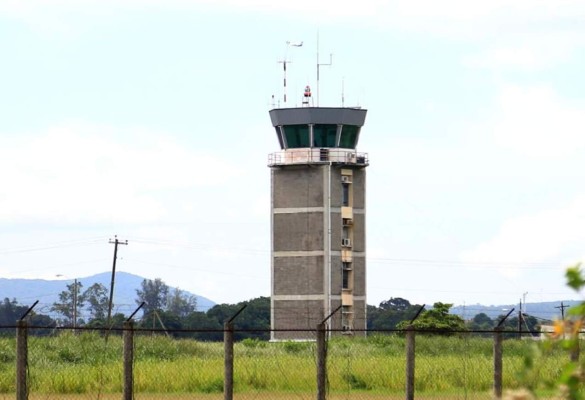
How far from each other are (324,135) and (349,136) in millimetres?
Result: 2257

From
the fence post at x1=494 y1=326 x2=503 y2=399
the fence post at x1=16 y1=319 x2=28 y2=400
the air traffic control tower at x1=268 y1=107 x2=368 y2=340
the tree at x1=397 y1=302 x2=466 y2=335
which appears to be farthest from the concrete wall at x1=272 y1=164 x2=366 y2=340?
the fence post at x1=16 y1=319 x2=28 y2=400

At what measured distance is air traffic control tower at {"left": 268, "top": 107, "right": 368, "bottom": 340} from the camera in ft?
313

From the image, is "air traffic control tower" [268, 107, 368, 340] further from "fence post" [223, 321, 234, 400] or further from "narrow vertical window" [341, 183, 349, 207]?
"fence post" [223, 321, 234, 400]

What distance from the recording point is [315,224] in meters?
95.8

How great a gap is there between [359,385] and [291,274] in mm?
63244

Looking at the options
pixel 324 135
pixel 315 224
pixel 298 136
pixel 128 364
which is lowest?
pixel 128 364

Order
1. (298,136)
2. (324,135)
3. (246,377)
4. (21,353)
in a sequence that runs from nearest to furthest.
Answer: (21,353), (246,377), (298,136), (324,135)

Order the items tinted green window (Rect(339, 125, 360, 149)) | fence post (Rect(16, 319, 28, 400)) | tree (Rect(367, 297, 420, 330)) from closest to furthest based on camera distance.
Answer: fence post (Rect(16, 319, 28, 400)), tinted green window (Rect(339, 125, 360, 149)), tree (Rect(367, 297, 420, 330))

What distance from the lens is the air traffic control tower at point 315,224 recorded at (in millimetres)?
95375

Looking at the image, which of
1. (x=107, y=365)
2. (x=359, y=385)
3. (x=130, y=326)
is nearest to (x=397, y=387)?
(x=359, y=385)

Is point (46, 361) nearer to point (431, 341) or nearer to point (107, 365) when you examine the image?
point (107, 365)

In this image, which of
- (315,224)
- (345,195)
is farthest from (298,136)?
(315,224)

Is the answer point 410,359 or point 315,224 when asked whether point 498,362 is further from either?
point 315,224

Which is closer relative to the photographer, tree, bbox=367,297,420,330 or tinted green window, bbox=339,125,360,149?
tinted green window, bbox=339,125,360,149
